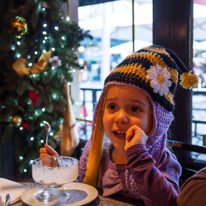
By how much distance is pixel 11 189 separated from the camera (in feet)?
3.10

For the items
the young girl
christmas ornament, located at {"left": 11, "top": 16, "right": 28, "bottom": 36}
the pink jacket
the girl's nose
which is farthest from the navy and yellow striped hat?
christmas ornament, located at {"left": 11, "top": 16, "right": 28, "bottom": 36}

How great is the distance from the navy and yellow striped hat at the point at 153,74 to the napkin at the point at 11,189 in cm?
60

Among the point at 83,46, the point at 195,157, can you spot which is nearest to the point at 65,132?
the point at 83,46

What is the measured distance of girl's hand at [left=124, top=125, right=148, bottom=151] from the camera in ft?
3.19

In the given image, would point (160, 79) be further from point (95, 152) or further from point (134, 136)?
point (95, 152)

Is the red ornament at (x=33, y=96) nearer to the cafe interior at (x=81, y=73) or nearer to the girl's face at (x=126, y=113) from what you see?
the cafe interior at (x=81, y=73)

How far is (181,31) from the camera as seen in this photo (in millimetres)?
2043

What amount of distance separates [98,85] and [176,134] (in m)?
1.22

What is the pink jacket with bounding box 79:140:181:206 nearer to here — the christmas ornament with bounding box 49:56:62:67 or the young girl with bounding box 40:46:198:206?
the young girl with bounding box 40:46:198:206

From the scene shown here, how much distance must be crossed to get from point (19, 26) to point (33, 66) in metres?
0.41

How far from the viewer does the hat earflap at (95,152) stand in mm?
1245

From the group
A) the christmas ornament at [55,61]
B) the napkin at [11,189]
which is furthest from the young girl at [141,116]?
the christmas ornament at [55,61]

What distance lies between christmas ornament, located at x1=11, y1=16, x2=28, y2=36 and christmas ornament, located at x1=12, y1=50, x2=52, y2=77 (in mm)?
266

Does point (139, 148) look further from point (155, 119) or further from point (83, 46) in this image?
point (83, 46)
